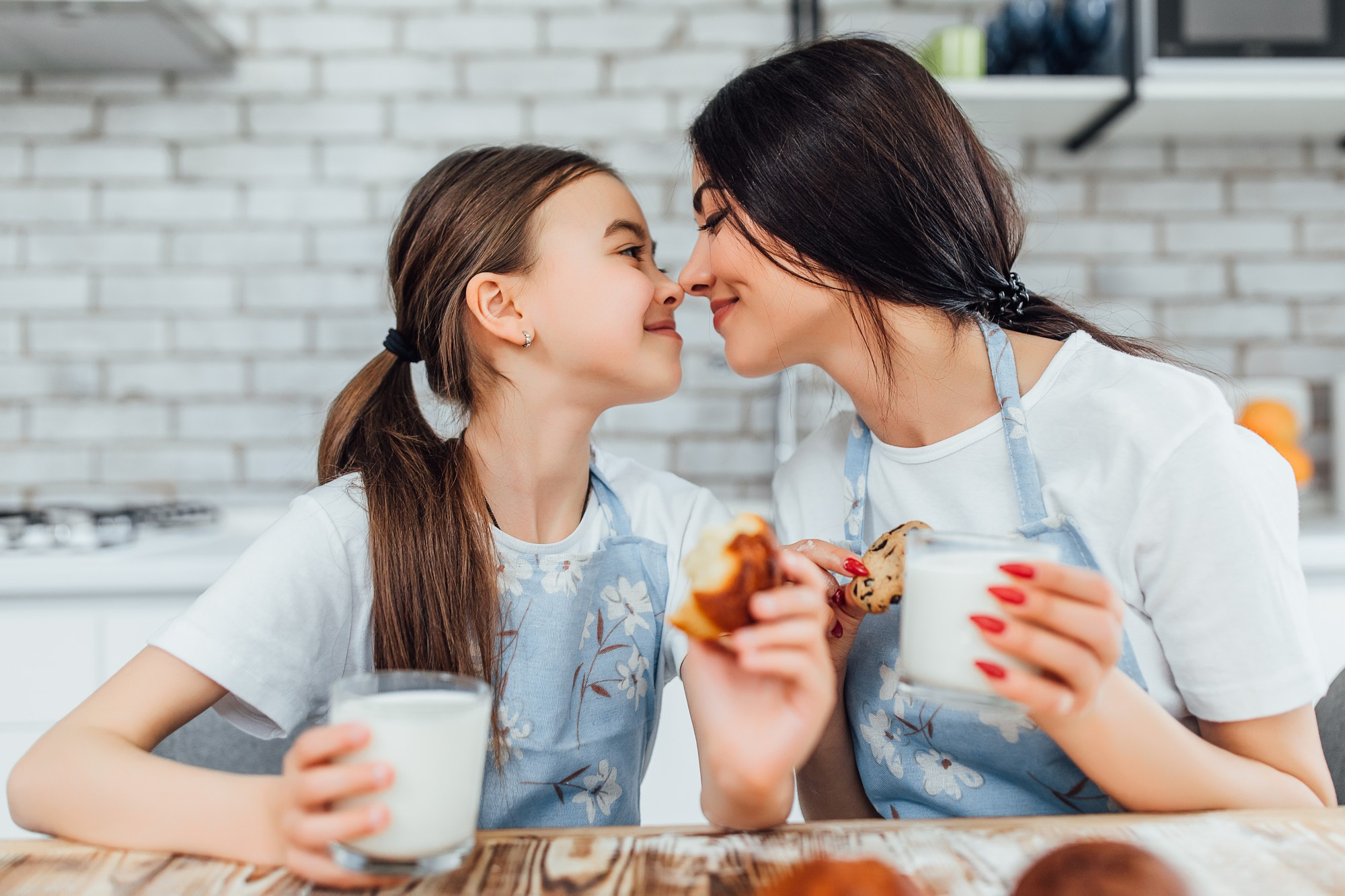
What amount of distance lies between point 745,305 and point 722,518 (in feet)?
1.00

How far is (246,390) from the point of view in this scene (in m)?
2.44

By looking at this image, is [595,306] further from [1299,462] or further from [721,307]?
[1299,462]

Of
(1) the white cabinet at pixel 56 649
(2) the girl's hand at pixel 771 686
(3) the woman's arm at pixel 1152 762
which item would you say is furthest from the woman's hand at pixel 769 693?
(1) the white cabinet at pixel 56 649

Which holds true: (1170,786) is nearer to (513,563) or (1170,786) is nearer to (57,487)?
(513,563)

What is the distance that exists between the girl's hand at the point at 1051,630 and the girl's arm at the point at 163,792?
46cm

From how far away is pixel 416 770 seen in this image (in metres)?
0.64

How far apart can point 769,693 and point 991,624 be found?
0.19 metres

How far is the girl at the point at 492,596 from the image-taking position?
0.74 meters

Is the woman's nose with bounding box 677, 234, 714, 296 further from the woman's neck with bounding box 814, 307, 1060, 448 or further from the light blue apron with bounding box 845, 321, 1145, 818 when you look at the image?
the light blue apron with bounding box 845, 321, 1145, 818

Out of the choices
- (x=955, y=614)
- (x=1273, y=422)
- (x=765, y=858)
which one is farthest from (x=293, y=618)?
(x=1273, y=422)

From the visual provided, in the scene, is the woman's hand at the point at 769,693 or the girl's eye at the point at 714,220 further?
the girl's eye at the point at 714,220

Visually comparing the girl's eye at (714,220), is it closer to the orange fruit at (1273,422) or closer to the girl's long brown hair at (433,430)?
the girl's long brown hair at (433,430)

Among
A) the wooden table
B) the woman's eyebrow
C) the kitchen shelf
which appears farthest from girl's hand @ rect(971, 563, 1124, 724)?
the kitchen shelf

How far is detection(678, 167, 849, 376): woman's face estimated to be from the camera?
1.15m
